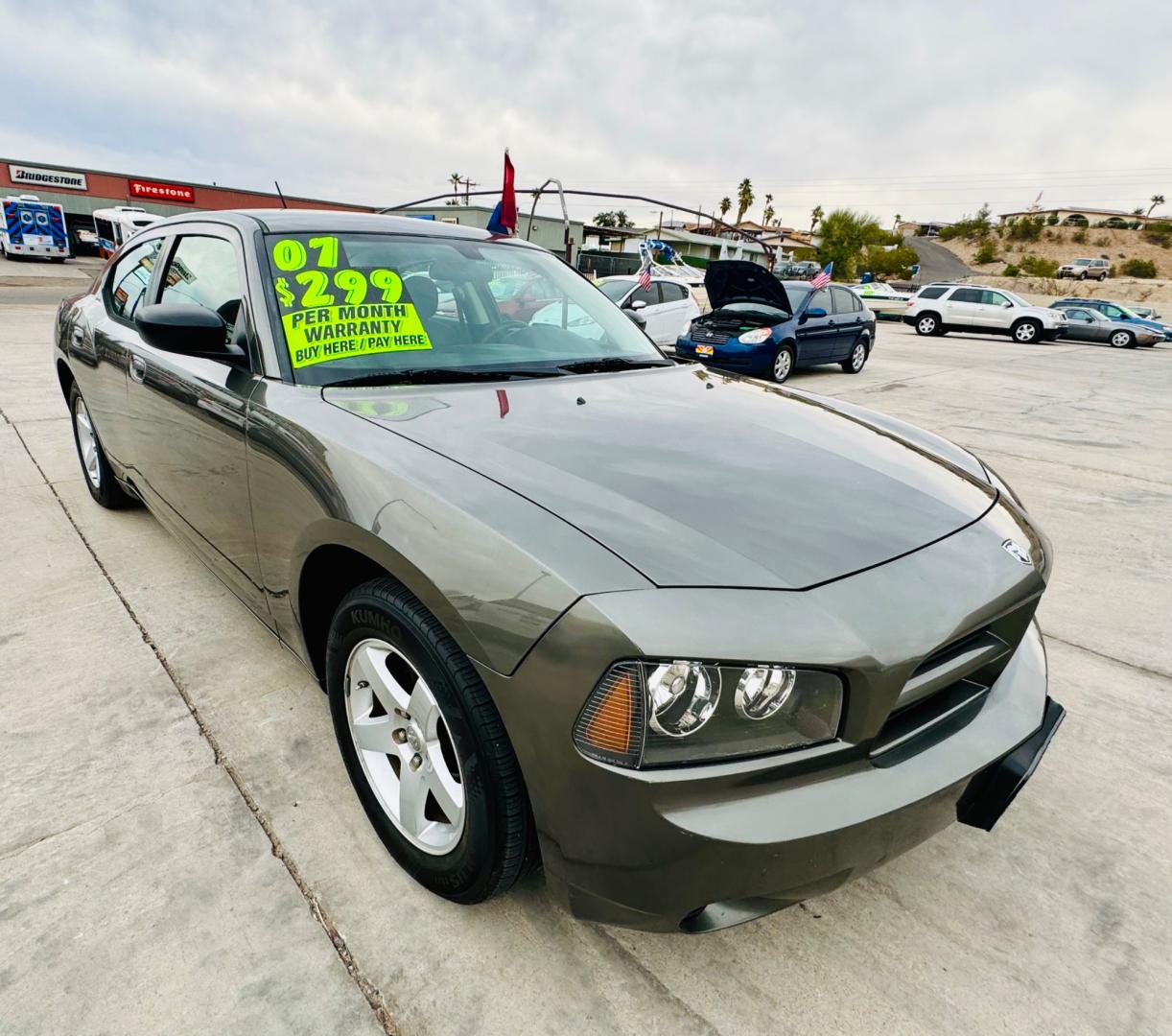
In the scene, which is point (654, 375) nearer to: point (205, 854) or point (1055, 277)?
point (205, 854)

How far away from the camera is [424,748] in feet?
5.23

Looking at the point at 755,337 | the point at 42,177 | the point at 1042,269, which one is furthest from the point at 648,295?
the point at 1042,269

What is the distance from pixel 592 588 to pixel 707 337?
9.62 m

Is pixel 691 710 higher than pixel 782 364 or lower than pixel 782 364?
higher

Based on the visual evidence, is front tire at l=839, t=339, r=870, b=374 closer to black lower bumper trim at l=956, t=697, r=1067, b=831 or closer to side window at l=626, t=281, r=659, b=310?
side window at l=626, t=281, r=659, b=310

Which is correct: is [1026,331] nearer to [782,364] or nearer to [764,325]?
[782,364]

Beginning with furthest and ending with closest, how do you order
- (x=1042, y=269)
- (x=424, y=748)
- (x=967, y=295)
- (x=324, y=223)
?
(x=1042, y=269) < (x=967, y=295) < (x=324, y=223) < (x=424, y=748)

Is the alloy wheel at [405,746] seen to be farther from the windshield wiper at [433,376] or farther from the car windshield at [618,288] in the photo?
the car windshield at [618,288]

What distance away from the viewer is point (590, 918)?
1.33 meters

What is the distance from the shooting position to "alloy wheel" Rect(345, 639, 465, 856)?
1.56m

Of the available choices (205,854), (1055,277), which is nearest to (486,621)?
(205,854)

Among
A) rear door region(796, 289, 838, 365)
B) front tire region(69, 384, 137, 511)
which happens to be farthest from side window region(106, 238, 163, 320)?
rear door region(796, 289, 838, 365)

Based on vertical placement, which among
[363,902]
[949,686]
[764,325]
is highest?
[764,325]

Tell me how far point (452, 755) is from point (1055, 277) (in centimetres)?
6678
